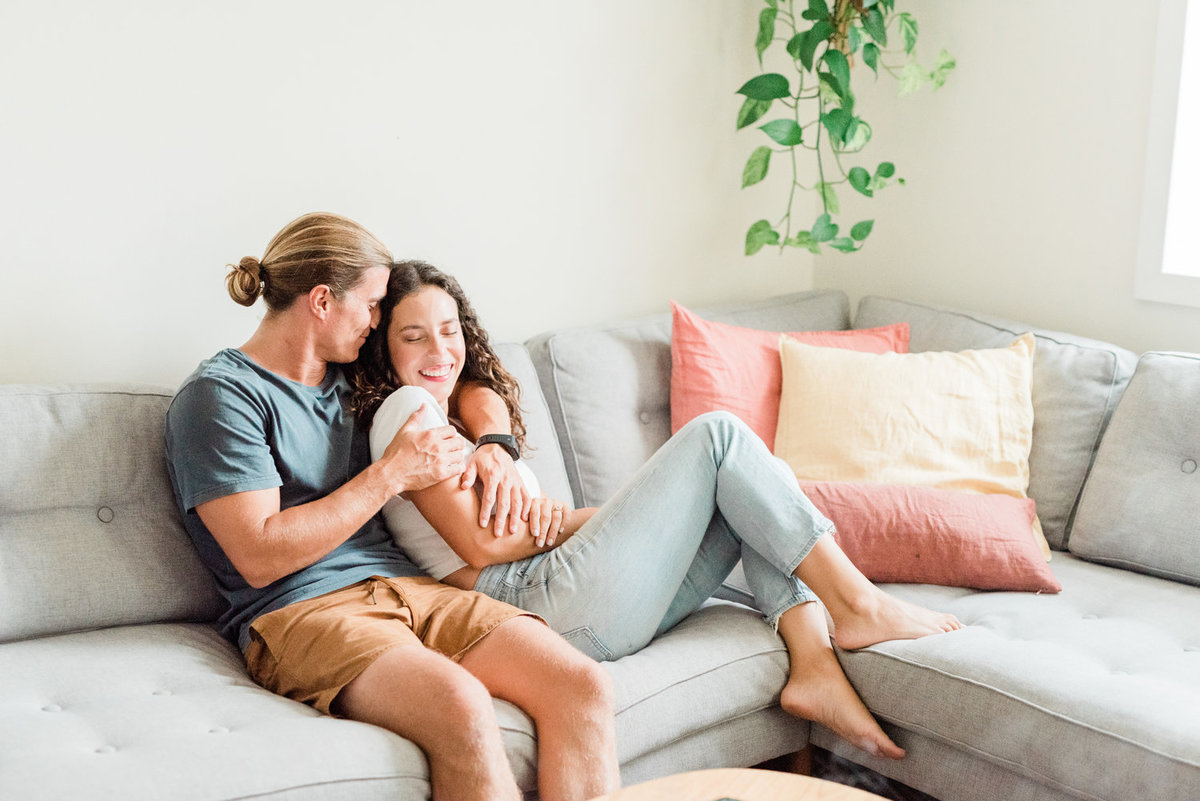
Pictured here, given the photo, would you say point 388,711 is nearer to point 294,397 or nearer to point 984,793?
point 294,397

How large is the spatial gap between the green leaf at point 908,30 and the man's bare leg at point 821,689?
162 cm

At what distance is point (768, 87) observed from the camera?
271 cm

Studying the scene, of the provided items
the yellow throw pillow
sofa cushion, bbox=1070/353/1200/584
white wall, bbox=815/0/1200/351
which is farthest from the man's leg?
white wall, bbox=815/0/1200/351

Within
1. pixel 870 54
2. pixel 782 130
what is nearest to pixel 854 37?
pixel 870 54

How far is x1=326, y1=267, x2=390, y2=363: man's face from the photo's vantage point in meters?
1.82

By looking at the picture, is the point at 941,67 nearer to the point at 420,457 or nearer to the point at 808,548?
the point at 808,548

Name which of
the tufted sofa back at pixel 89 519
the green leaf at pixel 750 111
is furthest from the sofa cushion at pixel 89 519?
the green leaf at pixel 750 111

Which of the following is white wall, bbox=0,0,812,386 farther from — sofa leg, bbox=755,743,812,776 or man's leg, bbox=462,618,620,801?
sofa leg, bbox=755,743,812,776

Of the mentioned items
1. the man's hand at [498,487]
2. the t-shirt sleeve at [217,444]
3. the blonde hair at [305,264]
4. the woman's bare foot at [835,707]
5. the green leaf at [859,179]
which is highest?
the green leaf at [859,179]

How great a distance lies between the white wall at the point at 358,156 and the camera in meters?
1.99

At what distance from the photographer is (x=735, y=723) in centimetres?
182

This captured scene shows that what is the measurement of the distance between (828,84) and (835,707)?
163cm

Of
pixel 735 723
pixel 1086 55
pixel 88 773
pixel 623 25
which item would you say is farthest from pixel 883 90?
pixel 88 773

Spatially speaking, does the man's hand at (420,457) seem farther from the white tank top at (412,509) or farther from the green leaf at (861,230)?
the green leaf at (861,230)
